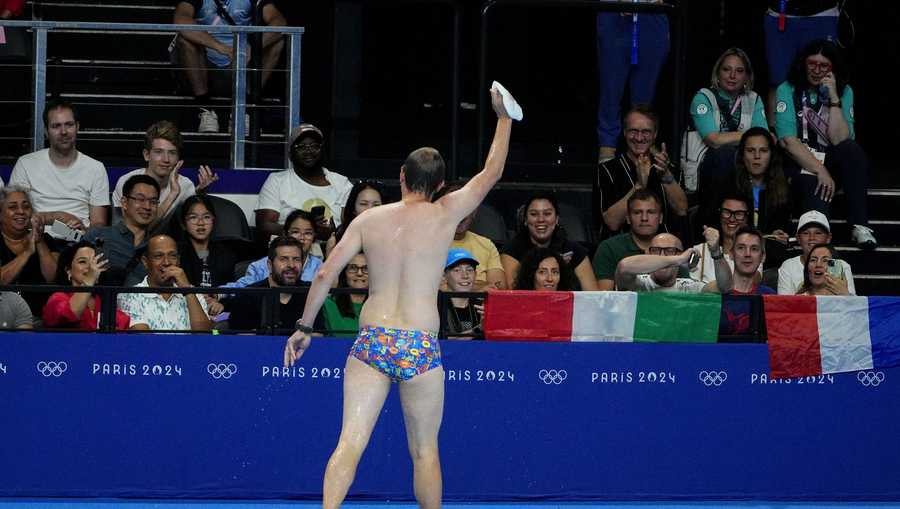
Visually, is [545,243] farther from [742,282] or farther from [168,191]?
[168,191]

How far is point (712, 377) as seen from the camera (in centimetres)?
1010

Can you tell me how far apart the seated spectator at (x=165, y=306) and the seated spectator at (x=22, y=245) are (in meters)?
0.76

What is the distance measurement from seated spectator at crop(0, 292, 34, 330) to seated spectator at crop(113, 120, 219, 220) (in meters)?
1.59

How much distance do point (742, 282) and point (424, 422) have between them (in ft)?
11.6

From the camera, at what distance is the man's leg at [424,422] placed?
7.52 meters

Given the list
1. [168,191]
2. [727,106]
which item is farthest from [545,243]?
[168,191]

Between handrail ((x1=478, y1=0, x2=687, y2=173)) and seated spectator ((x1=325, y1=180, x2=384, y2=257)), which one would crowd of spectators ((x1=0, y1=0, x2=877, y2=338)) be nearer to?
seated spectator ((x1=325, y1=180, x2=384, y2=257))

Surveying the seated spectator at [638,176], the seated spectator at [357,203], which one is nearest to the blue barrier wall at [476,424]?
the seated spectator at [357,203]

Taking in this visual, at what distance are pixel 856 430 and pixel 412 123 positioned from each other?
5484mm

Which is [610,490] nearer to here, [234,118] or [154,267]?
[154,267]

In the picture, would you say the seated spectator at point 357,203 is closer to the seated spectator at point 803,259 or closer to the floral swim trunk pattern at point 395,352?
the seated spectator at point 803,259

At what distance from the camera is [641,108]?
38.0 feet

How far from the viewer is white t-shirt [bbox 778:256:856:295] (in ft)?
35.5

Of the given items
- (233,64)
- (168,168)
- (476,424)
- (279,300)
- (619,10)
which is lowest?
(476,424)
